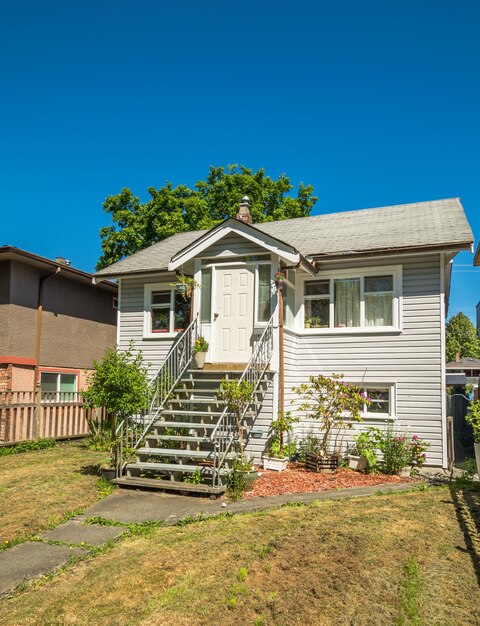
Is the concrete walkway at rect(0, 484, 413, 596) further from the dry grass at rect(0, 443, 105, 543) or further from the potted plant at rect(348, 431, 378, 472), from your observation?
the potted plant at rect(348, 431, 378, 472)

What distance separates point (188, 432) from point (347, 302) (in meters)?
4.89

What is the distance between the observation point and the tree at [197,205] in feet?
89.8

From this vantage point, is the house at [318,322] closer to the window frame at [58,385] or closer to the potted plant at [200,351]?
the potted plant at [200,351]

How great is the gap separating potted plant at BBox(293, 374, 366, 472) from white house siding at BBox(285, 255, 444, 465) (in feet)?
1.23

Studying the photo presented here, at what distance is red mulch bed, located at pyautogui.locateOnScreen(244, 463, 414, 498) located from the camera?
8297 mm

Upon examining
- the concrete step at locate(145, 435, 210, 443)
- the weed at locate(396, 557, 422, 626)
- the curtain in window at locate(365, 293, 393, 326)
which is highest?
the curtain in window at locate(365, 293, 393, 326)

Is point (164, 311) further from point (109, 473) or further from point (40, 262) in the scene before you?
point (109, 473)

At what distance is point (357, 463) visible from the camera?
1025 cm

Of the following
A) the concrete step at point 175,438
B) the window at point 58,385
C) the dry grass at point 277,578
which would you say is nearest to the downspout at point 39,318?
the window at point 58,385

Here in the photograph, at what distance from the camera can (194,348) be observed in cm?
1145

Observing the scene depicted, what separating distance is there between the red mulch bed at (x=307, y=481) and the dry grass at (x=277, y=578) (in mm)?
2015

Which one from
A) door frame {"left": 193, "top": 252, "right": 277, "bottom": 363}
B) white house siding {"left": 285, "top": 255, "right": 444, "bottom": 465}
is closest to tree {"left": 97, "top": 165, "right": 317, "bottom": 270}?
door frame {"left": 193, "top": 252, "right": 277, "bottom": 363}

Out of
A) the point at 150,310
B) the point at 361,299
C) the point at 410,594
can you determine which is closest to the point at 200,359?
the point at 150,310

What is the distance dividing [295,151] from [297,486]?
17.8m
